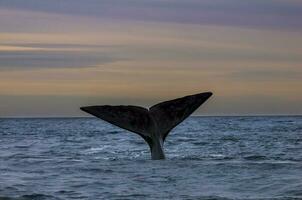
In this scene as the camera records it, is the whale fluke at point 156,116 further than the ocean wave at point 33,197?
Yes

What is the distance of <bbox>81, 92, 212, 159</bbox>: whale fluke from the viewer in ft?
63.3

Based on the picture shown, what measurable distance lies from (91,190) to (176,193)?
6.34ft

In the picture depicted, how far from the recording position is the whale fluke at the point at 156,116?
19281 mm

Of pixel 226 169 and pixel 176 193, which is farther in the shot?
pixel 226 169

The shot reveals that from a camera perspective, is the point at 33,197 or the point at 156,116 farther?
the point at 156,116

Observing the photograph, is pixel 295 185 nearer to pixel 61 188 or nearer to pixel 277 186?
pixel 277 186

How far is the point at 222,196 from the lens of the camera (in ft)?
41.9

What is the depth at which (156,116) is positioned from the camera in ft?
65.3

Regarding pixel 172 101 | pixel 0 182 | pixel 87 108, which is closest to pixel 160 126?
pixel 172 101

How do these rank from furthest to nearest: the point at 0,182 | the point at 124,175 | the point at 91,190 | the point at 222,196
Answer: the point at 124,175
the point at 0,182
the point at 91,190
the point at 222,196

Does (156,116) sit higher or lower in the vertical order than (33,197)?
higher

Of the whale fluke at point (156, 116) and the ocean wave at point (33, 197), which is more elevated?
the whale fluke at point (156, 116)

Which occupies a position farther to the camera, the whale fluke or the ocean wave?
the whale fluke

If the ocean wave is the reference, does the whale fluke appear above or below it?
above
